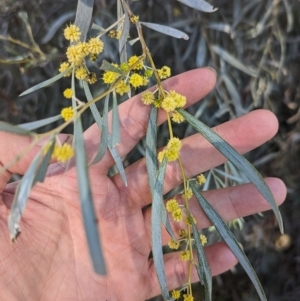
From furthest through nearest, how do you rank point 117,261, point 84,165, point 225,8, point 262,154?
point 262,154 < point 225,8 < point 117,261 < point 84,165

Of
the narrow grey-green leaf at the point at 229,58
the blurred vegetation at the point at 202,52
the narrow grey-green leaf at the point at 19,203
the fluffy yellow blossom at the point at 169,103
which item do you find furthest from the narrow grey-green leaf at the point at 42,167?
the narrow grey-green leaf at the point at 229,58

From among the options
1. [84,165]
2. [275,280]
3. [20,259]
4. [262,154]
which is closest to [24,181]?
[84,165]

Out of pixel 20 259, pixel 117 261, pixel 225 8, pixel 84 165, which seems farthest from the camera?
pixel 225 8

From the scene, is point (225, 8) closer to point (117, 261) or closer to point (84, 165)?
point (117, 261)

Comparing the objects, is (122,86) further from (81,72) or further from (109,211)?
(109,211)

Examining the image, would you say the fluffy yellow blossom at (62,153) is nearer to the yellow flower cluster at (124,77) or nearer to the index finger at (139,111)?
the yellow flower cluster at (124,77)

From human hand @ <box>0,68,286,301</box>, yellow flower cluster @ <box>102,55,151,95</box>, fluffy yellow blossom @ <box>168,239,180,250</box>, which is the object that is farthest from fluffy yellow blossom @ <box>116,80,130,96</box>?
fluffy yellow blossom @ <box>168,239,180,250</box>
